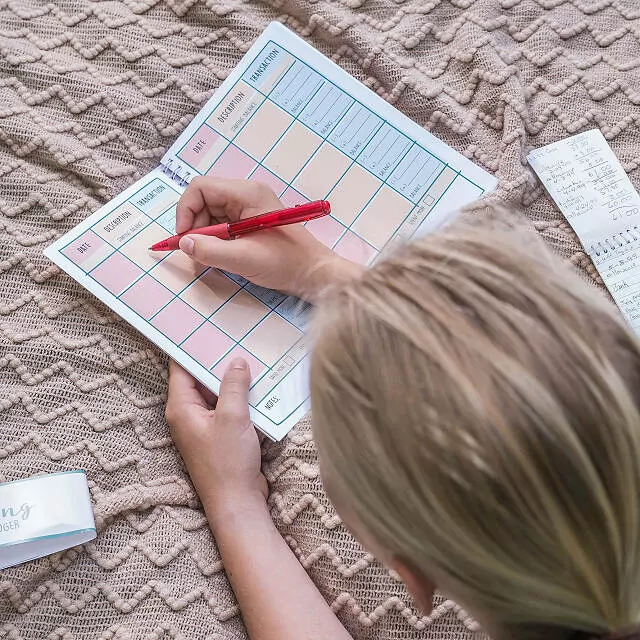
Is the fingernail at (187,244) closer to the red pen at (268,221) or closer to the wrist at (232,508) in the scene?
the red pen at (268,221)

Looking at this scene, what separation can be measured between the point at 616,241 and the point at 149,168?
526mm

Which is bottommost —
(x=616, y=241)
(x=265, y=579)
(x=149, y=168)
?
(x=265, y=579)

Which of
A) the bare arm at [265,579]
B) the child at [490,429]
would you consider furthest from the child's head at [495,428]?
the bare arm at [265,579]

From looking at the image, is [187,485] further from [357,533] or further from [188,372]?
[357,533]

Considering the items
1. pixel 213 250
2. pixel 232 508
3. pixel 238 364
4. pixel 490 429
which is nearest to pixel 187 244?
pixel 213 250

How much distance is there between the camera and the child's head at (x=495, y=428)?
379 millimetres

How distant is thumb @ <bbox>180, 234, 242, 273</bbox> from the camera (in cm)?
73

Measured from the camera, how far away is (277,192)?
0.80 meters

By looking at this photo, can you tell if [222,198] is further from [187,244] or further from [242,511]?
[242,511]

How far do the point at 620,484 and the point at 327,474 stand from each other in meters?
0.17

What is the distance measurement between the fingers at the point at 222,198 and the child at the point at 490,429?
0.33m

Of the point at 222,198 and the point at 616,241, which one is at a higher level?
the point at 616,241

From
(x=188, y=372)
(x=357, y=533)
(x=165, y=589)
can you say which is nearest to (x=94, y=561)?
(x=165, y=589)

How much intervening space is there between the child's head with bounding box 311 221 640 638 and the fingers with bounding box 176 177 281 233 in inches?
13.9
